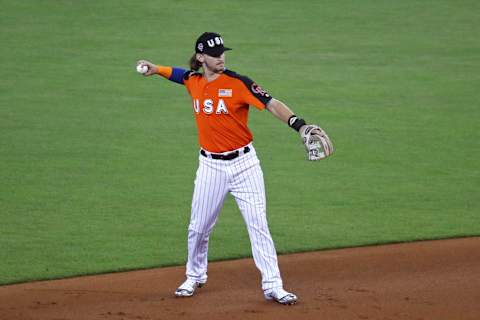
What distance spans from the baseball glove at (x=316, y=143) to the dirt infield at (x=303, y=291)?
1.10 metres

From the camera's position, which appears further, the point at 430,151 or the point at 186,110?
the point at 186,110

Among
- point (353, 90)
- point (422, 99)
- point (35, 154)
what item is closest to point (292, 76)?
point (353, 90)

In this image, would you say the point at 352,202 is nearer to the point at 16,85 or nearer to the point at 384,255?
the point at 384,255

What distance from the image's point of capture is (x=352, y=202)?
9.79m

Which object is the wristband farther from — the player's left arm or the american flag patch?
the american flag patch

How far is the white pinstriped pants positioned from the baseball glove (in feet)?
1.78

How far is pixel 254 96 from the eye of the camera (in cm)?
652

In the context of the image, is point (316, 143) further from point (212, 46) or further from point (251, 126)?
point (251, 126)

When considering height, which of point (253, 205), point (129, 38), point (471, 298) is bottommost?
point (471, 298)

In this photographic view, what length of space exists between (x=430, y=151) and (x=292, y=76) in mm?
3808

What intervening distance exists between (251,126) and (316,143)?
639 cm

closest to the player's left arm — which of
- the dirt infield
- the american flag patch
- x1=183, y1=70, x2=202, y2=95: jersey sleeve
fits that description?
the american flag patch

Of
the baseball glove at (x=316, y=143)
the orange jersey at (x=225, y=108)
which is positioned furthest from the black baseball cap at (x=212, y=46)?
the baseball glove at (x=316, y=143)

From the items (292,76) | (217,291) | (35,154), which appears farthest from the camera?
(292,76)
